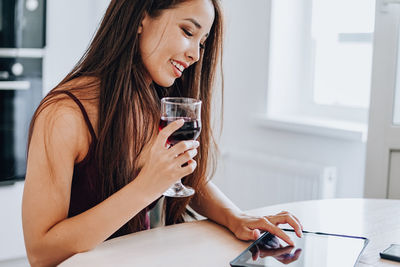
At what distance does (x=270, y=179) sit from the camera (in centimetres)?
Answer: 308

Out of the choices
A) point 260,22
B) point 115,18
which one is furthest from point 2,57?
point 115,18

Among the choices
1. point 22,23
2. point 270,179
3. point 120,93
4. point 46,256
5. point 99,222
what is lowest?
point 270,179

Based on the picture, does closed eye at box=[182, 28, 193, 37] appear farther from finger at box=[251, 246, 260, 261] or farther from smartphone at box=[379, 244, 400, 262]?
smartphone at box=[379, 244, 400, 262]

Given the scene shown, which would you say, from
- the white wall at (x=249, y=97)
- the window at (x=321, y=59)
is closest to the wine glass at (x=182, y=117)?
the white wall at (x=249, y=97)

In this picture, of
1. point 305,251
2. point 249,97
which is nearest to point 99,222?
point 305,251

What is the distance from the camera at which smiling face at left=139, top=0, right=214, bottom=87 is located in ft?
5.02

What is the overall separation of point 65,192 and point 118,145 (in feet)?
0.67

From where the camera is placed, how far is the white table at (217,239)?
1.23m

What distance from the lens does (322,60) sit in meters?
3.25

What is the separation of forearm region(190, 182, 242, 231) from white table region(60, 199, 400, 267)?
27 millimetres

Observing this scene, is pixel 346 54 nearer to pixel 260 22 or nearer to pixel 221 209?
pixel 260 22

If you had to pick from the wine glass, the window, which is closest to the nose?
the wine glass

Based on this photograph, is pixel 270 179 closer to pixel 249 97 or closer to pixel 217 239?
pixel 249 97

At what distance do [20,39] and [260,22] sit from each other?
1.41 metres
